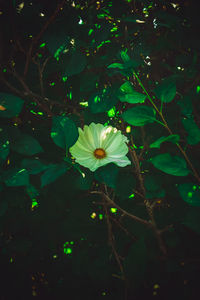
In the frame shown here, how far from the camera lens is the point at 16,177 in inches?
23.5

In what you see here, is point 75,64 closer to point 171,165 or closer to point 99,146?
point 99,146

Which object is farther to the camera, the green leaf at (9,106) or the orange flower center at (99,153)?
the orange flower center at (99,153)

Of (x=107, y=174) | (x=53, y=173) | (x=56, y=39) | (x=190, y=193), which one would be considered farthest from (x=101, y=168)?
(x=56, y=39)

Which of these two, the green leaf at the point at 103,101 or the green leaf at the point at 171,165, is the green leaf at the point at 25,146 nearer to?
the green leaf at the point at 103,101

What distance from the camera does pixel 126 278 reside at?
695 millimetres

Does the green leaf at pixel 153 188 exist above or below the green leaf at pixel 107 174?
below

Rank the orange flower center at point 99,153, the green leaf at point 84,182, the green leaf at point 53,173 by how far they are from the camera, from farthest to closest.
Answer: the orange flower center at point 99,153 < the green leaf at point 84,182 < the green leaf at point 53,173

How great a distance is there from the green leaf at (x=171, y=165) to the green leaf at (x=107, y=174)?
11 cm

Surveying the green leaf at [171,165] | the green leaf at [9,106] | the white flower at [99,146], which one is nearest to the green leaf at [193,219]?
the green leaf at [171,165]

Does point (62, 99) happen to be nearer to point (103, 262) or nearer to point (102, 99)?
point (102, 99)

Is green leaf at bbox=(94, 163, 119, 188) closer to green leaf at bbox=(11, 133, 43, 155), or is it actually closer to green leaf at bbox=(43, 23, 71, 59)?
green leaf at bbox=(11, 133, 43, 155)

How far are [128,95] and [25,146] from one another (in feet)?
1.03

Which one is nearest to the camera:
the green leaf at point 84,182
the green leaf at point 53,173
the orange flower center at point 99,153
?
the green leaf at point 53,173

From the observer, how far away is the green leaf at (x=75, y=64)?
0.68 meters
